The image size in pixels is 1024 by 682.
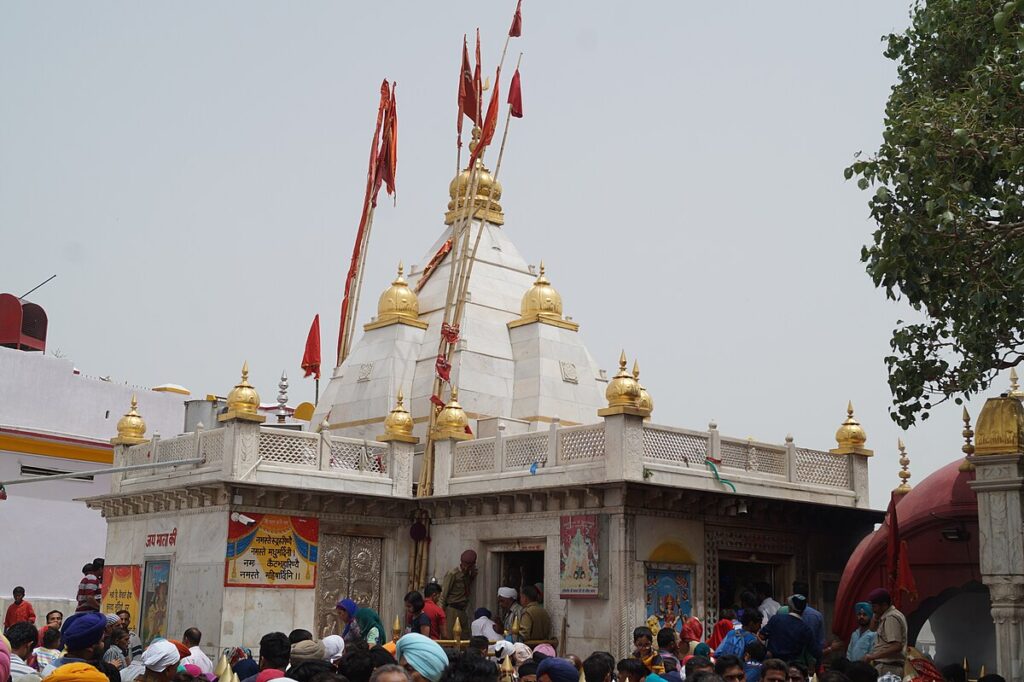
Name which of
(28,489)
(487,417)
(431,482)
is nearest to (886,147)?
(431,482)

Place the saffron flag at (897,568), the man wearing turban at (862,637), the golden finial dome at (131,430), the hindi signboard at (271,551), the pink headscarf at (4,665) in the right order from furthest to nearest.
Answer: the golden finial dome at (131,430) < the hindi signboard at (271,551) < the saffron flag at (897,568) < the man wearing turban at (862,637) < the pink headscarf at (4,665)

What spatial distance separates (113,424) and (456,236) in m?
13.3

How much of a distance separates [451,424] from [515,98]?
Answer: 29.7 feet

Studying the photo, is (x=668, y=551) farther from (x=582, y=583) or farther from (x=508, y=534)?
(x=508, y=534)

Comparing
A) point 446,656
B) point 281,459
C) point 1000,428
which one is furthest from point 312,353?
point 446,656

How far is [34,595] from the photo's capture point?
99.4 ft

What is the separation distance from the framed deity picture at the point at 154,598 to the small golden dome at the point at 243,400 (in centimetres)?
350

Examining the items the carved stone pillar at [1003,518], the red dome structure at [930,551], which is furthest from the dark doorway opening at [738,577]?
the carved stone pillar at [1003,518]

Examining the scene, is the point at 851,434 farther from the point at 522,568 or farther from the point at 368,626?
the point at 368,626

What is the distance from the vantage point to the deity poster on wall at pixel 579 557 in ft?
60.8

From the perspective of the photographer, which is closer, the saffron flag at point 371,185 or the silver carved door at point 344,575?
the silver carved door at point 344,575

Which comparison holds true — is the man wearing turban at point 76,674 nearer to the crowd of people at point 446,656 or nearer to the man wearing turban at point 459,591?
the crowd of people at point 446,656

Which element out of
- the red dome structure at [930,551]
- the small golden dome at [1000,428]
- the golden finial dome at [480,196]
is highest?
the golden finial dome at [480,196]

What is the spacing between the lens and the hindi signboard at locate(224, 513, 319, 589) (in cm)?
1989
